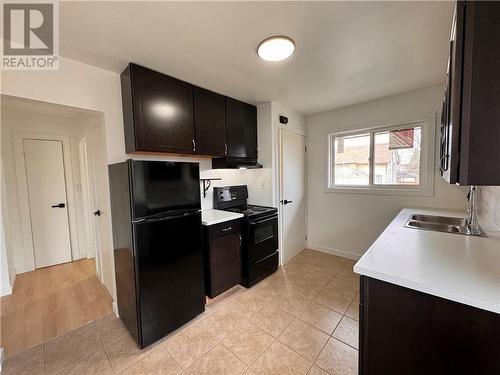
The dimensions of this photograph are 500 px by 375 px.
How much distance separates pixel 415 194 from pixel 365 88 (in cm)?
155

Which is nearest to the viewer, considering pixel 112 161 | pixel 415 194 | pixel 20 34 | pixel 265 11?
pixel 265 11

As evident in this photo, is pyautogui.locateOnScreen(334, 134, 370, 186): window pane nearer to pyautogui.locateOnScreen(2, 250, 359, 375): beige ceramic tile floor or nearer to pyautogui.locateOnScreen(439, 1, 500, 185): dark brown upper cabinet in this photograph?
pyautogui.locateOnScreen(2, 250, 359, 375): beige ceramic tile floor

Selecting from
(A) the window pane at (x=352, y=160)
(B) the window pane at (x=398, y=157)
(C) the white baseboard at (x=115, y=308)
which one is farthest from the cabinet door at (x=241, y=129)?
(C) the white baseboard at (x=115, y=308)

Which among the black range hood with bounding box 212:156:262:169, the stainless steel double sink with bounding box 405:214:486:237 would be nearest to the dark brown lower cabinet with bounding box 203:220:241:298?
the black range hood with bounding box 212:156:262:169

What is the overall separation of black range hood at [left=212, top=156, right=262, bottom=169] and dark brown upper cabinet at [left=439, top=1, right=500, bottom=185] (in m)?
2.14

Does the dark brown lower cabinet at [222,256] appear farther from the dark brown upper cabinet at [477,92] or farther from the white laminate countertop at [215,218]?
the dark brown upper cabinet at [477,92]

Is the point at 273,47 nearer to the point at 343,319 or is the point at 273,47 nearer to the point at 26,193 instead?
the point at 343,319

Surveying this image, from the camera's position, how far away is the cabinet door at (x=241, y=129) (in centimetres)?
269

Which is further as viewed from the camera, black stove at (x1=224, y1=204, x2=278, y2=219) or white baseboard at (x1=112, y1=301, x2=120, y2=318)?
black stove at (x1=224, y1=204, x2=278, y2=219)

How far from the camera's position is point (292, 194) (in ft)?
11.0

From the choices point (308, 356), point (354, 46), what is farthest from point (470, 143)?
point (308, 356)

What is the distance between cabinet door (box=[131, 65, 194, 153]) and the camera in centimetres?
185

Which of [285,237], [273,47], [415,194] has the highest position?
[273,47]

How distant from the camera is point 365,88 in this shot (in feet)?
8.25
